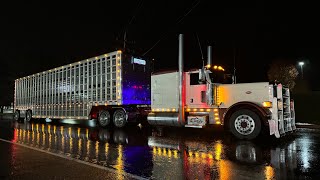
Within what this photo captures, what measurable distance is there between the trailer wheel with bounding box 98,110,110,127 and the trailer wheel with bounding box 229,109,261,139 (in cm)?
765

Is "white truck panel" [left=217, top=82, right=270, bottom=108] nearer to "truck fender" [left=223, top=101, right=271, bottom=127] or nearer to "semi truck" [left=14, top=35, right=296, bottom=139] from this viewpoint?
"semi truck" [left=14, top=35, right=296, bottom=139]

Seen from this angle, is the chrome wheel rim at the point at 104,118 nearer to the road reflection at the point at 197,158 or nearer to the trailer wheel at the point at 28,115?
the road reflection at the point at 197,158

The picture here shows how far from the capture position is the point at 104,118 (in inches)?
636

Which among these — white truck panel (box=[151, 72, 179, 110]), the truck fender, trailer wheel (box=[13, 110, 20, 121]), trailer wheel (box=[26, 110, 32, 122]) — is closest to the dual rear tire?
white truck panel (box=[151, 72, 179, 110])

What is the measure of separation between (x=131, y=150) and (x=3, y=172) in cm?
345

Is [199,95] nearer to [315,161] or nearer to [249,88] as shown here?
[249,88]

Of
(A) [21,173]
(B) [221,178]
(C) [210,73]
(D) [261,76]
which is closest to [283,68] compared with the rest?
(D) [261,76]

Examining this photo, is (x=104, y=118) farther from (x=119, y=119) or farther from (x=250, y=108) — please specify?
(x=250, y=108)

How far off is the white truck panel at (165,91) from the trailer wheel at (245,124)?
2.73 m

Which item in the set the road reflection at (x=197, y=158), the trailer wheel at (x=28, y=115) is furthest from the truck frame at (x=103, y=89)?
the road reflection at (x=197, y=158)

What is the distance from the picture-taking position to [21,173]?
5973 millimetres

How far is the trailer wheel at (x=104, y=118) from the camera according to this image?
16016 millimetres

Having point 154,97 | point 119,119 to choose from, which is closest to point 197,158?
point 154,97

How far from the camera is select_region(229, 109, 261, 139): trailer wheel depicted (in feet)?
32.7
